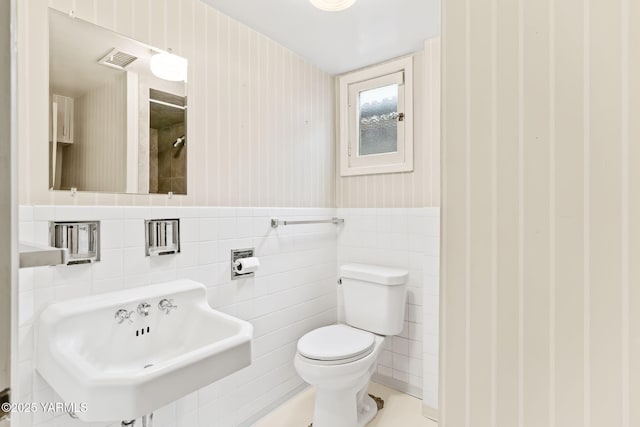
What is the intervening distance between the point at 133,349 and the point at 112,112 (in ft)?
3.19

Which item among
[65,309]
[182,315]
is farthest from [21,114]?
[182,315]

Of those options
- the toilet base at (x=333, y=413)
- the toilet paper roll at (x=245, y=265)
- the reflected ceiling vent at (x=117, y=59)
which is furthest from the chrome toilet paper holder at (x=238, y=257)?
the reflected ceiling vent at (x=117, y=59)

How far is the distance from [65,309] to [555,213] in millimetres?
1419

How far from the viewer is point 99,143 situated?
50.7 inches

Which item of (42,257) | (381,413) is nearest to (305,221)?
(381,413)

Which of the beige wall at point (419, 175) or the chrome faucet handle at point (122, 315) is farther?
the beige wall at point (419, 175)

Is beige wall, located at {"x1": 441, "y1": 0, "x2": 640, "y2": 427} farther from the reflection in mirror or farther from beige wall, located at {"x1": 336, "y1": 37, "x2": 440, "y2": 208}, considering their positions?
beige wall, located at {"x1": 336, "y1": 37, "x2": 440, "y2": 208}

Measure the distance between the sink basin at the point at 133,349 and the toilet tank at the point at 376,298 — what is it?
1.02 m

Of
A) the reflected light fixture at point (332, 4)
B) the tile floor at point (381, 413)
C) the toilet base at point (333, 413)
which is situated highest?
the reflected light fixture at point (332, 4)

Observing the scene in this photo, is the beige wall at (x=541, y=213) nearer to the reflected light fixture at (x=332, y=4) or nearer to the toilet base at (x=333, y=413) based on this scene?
the reflected light fixture at (x=332, y=4)

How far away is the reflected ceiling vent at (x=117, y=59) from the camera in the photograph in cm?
131

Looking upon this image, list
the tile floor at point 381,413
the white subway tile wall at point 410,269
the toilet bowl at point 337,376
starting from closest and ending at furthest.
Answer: the toilet bowl at point 337,376 < the tile floor at point 381,413 < the white subway tile wall at point 410,269

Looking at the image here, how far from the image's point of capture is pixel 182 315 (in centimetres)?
142

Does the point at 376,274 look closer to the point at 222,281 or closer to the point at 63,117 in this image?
the point at 222,281
